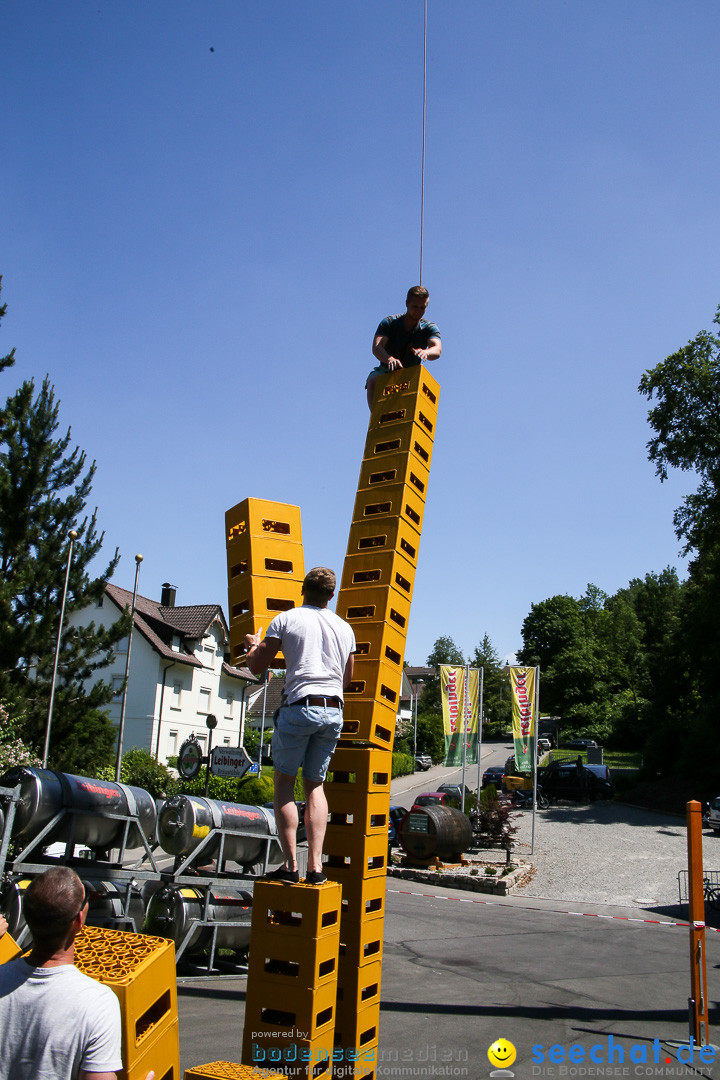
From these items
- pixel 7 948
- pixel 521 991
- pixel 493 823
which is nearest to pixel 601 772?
pixel 493 823

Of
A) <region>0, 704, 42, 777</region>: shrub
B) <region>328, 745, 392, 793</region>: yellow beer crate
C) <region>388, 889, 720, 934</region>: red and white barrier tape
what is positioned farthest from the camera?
<region>0, 704, 42, 777</region>: shrub

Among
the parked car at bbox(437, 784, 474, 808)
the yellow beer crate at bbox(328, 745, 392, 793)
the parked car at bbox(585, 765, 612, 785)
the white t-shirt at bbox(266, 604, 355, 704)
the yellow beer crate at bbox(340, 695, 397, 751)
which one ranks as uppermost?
the white t-shirt at bbox(266, 604, 355, 704)

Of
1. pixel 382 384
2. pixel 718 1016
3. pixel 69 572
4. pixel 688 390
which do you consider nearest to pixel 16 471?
pixel 69 572

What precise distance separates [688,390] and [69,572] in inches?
948

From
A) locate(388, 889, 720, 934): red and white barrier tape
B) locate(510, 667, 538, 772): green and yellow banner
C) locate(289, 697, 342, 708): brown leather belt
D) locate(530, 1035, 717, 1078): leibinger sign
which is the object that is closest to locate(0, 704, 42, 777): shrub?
locate(388, 889, 720, 934): red and white barrier tape

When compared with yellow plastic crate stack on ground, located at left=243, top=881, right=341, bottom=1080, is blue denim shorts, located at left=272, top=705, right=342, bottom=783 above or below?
above

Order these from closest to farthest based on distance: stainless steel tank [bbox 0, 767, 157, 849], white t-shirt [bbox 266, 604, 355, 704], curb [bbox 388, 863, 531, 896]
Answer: white t-shirt [bbox 266, 604, 355, 704] < stainless steel tank [bbox 0, 767, 157, 849] < curb [bbox 388, 863, 531, 896]

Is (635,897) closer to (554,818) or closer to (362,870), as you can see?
(554,818)

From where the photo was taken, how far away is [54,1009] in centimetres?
234

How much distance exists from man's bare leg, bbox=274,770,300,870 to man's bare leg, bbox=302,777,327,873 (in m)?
0.08

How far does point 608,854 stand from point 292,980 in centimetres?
2258

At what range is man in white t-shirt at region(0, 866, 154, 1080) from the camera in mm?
2312

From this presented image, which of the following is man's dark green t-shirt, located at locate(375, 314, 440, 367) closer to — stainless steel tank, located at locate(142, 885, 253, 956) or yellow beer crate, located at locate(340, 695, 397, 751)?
yellow beer crate, located at locate(340, 695, 397, 751)

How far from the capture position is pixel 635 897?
61.2 ft
